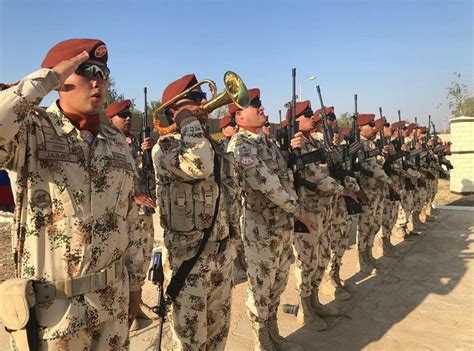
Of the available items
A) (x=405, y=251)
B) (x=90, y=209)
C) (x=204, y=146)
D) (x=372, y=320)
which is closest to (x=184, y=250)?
(x=204, y=146)

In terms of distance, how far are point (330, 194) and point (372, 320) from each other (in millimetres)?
1476

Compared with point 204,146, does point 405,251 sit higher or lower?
lower

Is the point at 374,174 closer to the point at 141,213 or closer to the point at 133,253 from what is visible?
the point at 141,213

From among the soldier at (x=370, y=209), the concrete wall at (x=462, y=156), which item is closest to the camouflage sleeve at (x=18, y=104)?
the soldier at (x=370, y=209)

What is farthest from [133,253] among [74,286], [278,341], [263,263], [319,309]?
[319,309]

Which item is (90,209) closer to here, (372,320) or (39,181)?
(39,181)

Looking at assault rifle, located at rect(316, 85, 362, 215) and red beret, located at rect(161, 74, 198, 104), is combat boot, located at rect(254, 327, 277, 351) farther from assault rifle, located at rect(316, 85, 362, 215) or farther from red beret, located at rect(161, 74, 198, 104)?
red beret, located at rect(161, 74, 198, 104)

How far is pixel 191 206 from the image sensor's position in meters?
2.78

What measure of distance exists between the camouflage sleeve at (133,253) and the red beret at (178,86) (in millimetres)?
979

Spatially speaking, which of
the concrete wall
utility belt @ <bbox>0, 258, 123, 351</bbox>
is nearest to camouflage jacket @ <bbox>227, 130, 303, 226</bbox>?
utility belt @ <bbox>0, 258, 123, 351</bbox>

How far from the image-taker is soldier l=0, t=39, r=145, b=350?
173cm

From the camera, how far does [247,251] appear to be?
12.2ft

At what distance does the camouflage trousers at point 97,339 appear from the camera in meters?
1.75

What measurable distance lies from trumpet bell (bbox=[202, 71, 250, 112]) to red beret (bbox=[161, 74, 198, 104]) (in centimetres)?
23
